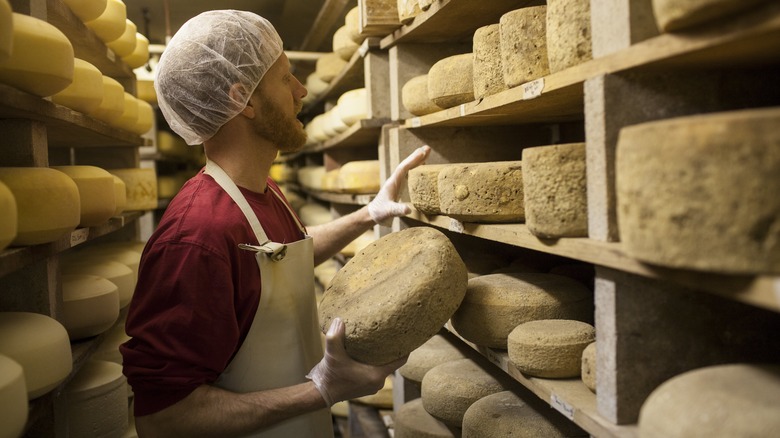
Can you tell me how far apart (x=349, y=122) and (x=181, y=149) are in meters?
3.10

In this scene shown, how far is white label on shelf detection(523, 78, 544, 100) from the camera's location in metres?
1.48

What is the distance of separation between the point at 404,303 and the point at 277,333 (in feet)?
1.49

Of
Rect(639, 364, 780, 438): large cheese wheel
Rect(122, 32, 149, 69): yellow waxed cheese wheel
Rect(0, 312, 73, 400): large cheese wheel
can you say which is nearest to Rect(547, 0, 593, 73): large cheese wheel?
Rect(639, 364, 780, 438): large cheese wheel

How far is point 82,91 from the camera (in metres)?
2.35

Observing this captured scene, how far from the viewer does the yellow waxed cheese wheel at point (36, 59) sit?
1.65 meters

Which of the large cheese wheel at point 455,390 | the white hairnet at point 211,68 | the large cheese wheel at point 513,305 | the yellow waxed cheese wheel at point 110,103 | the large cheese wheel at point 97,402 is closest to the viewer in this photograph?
the large cheese wheel at point 513,305

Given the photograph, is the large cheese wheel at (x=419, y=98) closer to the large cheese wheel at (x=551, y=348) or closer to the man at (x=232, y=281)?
the man at (x=232, y=281)

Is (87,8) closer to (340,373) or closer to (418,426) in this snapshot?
(340,373)

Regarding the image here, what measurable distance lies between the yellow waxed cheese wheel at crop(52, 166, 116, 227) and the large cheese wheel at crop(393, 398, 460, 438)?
1463mm

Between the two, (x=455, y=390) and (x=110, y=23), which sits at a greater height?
(x=110, y=23)

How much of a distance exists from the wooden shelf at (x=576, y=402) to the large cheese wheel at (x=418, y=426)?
0.67 meters

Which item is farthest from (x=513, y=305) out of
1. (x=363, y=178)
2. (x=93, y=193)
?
(x=363, y=178)

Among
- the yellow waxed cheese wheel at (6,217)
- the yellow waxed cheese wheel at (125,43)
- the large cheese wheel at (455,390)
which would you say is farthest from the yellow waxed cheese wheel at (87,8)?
the large cheese wheel at (455,390)

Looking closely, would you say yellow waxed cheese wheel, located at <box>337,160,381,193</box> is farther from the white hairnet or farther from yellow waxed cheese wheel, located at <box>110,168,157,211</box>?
the white hairnet
